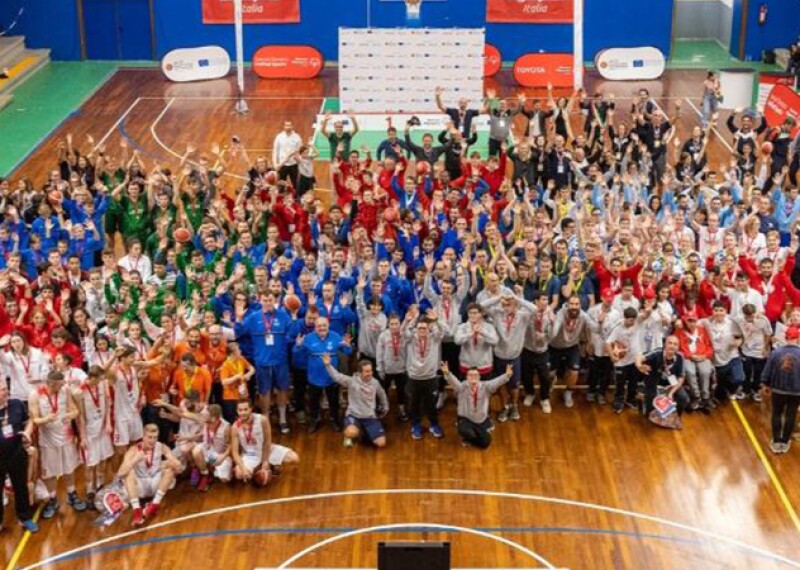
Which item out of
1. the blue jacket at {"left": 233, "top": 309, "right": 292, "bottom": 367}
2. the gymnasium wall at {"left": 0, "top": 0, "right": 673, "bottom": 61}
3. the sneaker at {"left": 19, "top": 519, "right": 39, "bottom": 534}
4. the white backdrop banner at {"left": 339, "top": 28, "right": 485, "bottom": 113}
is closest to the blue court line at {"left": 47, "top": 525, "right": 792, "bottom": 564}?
the sneaker at {"left": 19, "top": 519, "right": 39, "bottom": 534}

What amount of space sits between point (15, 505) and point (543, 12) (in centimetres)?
2353

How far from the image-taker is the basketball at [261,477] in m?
12.1

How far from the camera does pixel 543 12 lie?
103ft

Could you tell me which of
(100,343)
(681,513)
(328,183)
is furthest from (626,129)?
(100,343)

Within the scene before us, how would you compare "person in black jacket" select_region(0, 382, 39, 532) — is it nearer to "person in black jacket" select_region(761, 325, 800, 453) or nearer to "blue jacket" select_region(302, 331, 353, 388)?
"blue jacket" select_region(302, 331, 353, 388)

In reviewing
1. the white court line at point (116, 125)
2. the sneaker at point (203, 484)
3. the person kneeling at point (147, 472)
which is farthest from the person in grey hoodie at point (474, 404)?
the white court line at point (116, 125)

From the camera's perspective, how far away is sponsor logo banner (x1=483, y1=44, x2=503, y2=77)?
3061cm

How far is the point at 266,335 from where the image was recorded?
1286 cm

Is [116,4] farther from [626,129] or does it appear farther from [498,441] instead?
[498,441]

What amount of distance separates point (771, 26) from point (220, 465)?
24748mm

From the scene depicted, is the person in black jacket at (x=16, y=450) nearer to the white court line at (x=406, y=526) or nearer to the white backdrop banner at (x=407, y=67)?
the white court line at (x=406, y=526)

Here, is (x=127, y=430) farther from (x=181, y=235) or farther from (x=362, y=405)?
(x=181, y=235)

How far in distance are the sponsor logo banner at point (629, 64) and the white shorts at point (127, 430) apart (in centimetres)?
2060

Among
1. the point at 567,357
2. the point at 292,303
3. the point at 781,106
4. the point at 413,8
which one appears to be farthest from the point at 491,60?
the point at 292,303
